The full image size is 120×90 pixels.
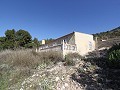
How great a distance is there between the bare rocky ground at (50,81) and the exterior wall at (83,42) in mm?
9224

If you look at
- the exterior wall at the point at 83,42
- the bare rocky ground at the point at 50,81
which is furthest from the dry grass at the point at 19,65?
the exterior wall at the point at 83,42

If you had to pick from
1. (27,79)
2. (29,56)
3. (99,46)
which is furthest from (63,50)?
(99,46)

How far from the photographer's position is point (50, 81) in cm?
586

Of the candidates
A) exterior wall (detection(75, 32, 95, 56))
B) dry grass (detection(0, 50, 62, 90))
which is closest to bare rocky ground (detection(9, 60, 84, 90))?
dry grass (detection(0, 50, 62, 90))

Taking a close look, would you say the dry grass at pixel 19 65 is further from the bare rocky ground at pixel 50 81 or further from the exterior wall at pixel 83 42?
the exterior wall at pixel 83 42

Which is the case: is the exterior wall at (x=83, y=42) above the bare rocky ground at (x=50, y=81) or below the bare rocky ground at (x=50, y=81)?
above

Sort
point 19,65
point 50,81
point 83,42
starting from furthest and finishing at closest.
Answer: point 83,42 → point 19,65 → point 50,81

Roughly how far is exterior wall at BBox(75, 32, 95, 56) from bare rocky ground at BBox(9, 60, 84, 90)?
30.3 feet

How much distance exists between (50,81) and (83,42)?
11.7 meters

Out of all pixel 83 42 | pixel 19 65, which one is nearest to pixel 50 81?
pixel 19 65

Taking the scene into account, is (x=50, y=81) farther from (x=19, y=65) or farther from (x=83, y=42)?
(x=83, y=42)

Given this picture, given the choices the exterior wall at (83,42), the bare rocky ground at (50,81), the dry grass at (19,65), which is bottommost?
the bare rocky ground at (50,81)

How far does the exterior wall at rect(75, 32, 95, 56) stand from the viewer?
16.3 meters

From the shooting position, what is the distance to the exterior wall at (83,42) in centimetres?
1628
